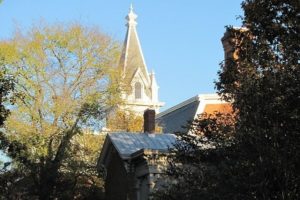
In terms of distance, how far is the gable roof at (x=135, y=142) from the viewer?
2890 cm

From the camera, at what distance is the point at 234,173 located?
14.4m

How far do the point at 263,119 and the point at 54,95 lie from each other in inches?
1031

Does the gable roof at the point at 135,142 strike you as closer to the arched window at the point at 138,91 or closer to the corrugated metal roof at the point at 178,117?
the corrugated metal roof at the point at 178,117

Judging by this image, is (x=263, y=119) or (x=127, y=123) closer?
(x=263, y=119)

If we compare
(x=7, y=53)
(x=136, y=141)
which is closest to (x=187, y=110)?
(x=136, y=141)

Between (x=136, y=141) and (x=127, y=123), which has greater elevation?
(x=127, y=123)

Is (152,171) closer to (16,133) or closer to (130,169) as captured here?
(130,169)

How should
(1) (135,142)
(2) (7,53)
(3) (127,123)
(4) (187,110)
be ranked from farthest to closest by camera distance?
(3) (127,123), (4) (187,110), (2) (7,53), (1) (135,142)

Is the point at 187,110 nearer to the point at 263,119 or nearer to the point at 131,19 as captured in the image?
the point at 263,119

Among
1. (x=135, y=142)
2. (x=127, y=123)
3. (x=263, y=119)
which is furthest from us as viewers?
(x=127, y=123)

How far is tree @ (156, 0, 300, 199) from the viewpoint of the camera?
13636 mm

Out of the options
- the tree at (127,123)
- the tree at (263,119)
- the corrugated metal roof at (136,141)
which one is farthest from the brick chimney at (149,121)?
the tree at (127,123)

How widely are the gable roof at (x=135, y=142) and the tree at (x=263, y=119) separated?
12.0 meters

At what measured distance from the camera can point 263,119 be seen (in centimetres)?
1404
